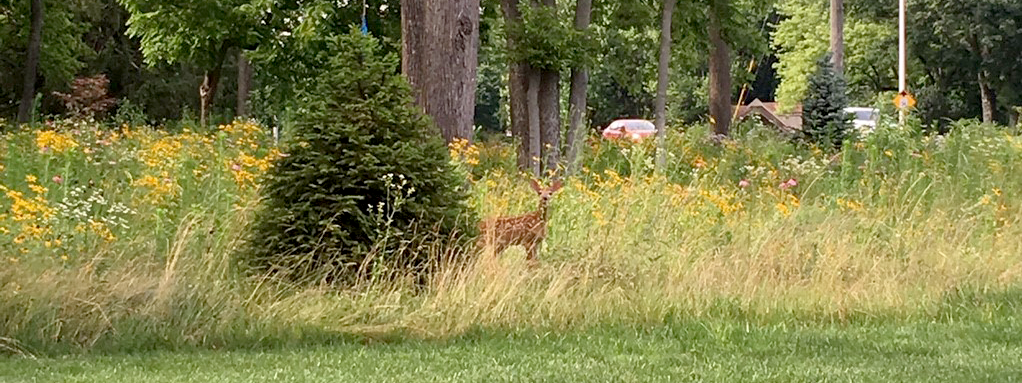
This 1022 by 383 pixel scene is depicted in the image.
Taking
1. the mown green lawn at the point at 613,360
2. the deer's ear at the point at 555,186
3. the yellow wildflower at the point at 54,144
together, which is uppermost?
the yellow wildflower at the point at 54,144

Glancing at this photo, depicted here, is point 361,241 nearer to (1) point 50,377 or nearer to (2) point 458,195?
(2) point 458,195

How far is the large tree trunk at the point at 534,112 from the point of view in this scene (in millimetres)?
13125

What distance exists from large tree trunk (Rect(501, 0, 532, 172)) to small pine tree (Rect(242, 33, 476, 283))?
22.7 ft

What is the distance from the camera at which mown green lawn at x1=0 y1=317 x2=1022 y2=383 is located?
14.5ft

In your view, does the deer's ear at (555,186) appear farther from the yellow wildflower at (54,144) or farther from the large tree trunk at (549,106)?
the large tree trunk at (549,106)

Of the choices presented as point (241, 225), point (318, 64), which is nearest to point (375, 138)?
point (241, 225)

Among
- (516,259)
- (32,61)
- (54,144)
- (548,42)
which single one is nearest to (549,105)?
(548,42)

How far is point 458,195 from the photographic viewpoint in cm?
638

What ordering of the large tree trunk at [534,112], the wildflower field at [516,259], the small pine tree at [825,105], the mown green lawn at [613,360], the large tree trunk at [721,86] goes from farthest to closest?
the large tree trunk at [721,86] → the small pine tree at [825,105] → the large tree trunk at [534,112] → the wildflower field at [516,259] → the mown green lawn at [613,360]

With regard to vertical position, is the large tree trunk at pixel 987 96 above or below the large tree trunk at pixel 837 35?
below

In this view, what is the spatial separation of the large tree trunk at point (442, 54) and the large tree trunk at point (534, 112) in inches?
197

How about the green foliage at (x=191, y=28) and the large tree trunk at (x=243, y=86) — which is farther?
the large tree trunk at (x=243, y=86)

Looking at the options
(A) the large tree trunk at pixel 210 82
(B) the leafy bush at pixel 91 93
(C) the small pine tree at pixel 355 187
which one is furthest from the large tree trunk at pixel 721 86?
(B) the leafy bush at pixel 91 93

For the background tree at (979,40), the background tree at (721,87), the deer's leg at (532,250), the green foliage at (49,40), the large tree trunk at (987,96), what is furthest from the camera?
the large tree trunk at (987,96)
